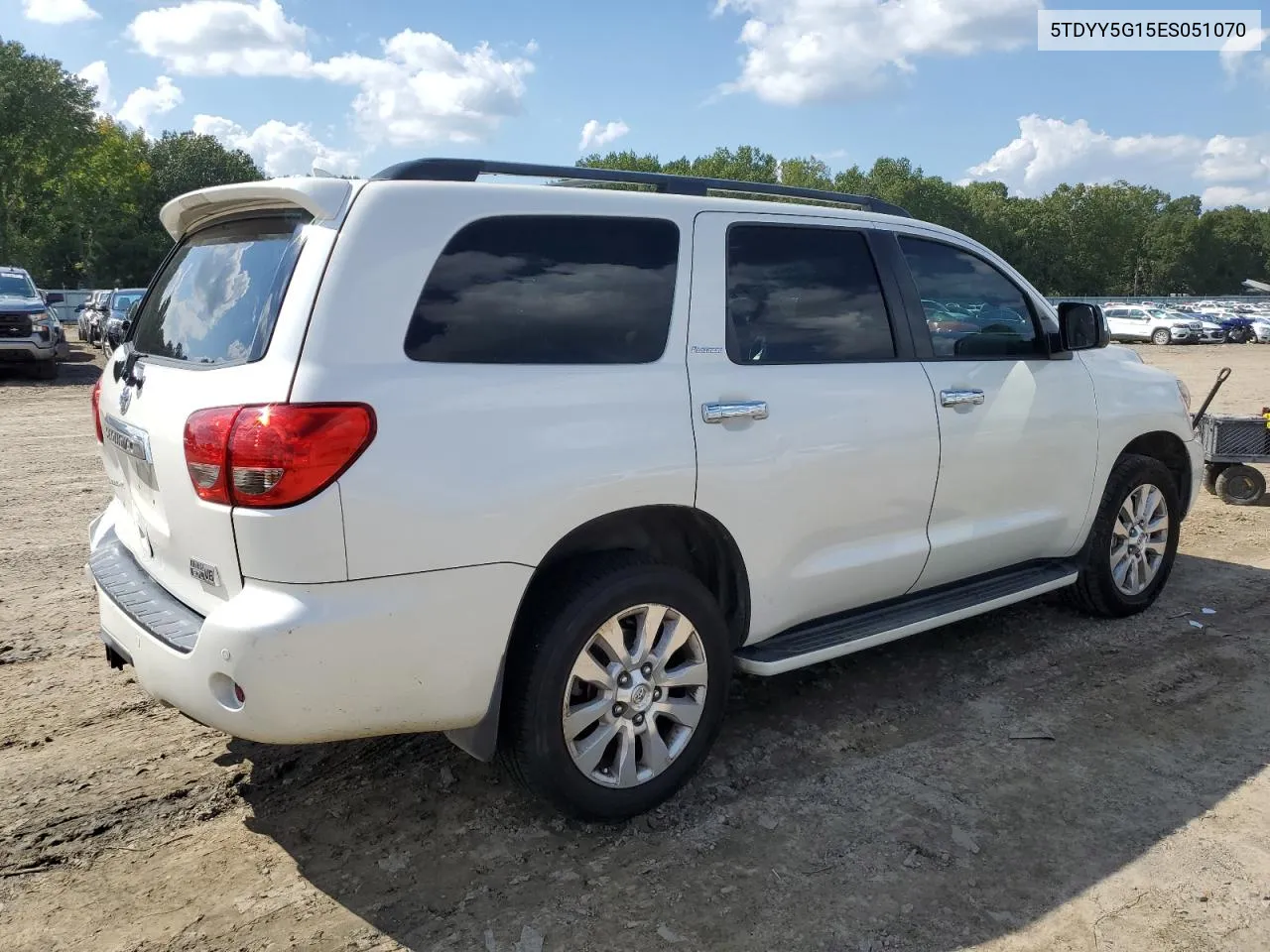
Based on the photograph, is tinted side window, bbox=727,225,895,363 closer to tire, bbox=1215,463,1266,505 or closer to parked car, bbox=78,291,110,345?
tire, bbox=1215,463,1266,505

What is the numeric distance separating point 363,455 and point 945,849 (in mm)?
2116

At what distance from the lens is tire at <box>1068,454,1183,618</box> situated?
500 cm

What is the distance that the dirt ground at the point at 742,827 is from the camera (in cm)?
279

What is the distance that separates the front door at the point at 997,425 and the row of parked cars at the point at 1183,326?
1506 inches

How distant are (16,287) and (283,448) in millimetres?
18428

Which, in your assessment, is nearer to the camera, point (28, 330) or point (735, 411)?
point (735, 411)

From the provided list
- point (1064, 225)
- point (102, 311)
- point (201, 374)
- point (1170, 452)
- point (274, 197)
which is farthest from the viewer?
point (1064, 225)

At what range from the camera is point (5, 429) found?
39.8 feet

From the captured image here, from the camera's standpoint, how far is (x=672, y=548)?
355cm

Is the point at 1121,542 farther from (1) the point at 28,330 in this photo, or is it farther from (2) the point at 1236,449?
(1) the point at 28,330

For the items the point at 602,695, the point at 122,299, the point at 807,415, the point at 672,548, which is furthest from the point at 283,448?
the point at 122,299

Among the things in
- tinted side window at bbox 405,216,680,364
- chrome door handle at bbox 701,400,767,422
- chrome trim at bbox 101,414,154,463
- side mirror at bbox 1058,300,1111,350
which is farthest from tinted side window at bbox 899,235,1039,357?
chrome trim at bbox 101,414,154,463

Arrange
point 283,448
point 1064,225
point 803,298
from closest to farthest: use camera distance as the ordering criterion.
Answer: point 283,448 → point 803,298 → point 1064,225

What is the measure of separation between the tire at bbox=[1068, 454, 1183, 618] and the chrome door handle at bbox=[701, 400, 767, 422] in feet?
7.80
